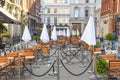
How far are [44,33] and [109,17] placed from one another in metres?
34.1

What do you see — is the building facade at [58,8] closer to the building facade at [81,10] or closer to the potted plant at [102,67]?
the building facade at [81,10]

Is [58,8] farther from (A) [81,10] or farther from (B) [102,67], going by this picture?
(B) [102,67]

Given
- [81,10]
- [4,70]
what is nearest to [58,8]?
[81,10]

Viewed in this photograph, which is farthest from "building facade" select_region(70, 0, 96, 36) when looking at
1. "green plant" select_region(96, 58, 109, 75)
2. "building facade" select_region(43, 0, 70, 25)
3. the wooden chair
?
"green plant" select_region(96, 58, 109, 75)

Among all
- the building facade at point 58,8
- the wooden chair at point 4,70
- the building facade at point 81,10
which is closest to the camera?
the wooden chair at point 4,70

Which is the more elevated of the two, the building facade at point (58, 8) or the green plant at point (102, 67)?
the building facade at point (58, 8)

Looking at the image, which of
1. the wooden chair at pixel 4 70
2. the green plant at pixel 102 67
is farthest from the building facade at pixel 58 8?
the green plant at pixel 102 67

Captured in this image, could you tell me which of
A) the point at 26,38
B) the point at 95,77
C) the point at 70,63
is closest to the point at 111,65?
the point at 95,77

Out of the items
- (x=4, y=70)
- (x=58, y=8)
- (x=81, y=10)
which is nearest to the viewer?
(x=4, y=70)

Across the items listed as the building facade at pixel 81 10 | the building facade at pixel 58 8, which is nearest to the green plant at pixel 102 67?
the building facade at pixel 81 10

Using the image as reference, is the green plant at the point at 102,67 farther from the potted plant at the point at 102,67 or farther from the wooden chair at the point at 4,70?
the wooden chair at the point at 4,70

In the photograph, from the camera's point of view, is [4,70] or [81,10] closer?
[4,70]

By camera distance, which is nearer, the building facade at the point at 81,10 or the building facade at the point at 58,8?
the building facade at the point at 81,10

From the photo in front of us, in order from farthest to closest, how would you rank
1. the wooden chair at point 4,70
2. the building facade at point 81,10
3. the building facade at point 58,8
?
the building facade at point 58,8, the building facade at point 81,10, the wooden chair at point 4,70
